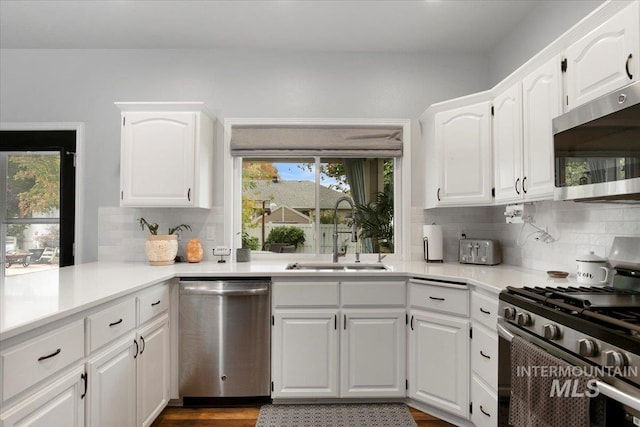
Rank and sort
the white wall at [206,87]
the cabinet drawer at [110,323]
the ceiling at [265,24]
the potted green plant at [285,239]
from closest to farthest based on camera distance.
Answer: the cabinet drawer at [110,323] → the ceiling at [265,24] → the white wall at [206,87] → the potted green plant at [285,239]

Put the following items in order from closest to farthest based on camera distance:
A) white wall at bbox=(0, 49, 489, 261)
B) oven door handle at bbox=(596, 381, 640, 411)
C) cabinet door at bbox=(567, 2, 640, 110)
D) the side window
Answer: oven door handle at bbox=(596, 381, 640, 411)
cabinet door at bbox=(567, 2, 640, 110)
the side window
white wall at bbox=(0, 49, 489, 261)

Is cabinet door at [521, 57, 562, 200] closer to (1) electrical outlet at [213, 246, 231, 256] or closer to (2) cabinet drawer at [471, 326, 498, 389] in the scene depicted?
(2) cabinet drawer at [471, 326, 498, 389]

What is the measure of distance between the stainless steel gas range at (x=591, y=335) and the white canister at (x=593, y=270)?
7 centimetres

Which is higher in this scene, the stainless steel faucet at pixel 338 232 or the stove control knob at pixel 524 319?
the stainless steel faucet at pixel 338 232

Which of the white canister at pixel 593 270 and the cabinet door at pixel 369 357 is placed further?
the cabinet door at pixel 369 357

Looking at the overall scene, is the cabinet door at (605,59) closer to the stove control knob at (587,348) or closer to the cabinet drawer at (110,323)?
Answer: the stove control knob at (587,348)

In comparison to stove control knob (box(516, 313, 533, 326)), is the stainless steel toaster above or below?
above

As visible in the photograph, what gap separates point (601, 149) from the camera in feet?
4.86

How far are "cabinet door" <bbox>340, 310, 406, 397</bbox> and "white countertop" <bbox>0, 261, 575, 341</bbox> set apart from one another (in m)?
0.33

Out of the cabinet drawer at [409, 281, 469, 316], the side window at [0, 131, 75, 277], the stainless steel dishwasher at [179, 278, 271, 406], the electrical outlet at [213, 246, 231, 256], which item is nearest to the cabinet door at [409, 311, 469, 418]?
the cabinet drawer at [409, 281, 469, 316]

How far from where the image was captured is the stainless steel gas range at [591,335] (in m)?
1.06

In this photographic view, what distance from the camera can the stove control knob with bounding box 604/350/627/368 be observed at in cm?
107

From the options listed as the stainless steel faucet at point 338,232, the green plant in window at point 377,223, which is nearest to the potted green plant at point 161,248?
the stainless steel faucet at point 338,232

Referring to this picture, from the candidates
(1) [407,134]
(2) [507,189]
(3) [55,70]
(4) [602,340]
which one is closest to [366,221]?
(1) [407,134]
